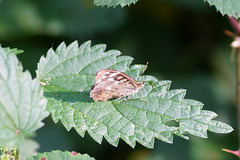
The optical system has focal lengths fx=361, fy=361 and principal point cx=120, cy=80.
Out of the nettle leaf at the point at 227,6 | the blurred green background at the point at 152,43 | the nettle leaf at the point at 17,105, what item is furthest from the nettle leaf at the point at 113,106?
the blurred green background at the point at 152,43

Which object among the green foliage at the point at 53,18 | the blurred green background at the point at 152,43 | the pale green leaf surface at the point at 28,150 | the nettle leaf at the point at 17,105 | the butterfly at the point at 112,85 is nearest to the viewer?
the nettle leaf at the point at 17,105

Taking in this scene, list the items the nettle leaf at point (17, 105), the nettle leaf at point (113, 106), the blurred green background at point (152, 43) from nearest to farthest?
the nettle leaf at point (17, 105)
the nettle leaf at point (113, 106)
the blurred green background at point (152, 43)

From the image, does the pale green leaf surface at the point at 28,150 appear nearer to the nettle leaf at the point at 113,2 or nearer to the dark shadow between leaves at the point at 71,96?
the dark shadow between leaves at the point at 71,96

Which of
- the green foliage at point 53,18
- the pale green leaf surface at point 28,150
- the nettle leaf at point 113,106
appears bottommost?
the pale green leaf surface at point 28,150

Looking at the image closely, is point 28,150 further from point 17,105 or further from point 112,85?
point 17,105

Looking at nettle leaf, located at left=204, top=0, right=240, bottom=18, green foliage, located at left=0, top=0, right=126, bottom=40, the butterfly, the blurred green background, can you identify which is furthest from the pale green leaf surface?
green foliage, located at left=0, top=0, right=126, bottom=40

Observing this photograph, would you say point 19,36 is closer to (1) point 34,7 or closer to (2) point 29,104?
(1) point 34,7

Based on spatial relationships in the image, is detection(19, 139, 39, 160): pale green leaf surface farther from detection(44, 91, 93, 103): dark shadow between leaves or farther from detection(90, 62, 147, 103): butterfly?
detection(90, 62, 147, 103): butterfly

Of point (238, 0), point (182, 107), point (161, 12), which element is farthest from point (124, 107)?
point (161, 12)
